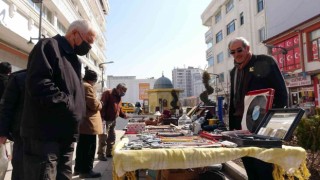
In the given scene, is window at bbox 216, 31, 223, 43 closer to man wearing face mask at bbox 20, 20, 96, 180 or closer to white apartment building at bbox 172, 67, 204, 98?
man wearing face mask at bbox 20, 20, 96, 180

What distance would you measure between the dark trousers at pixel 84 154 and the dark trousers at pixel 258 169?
11.3 ft

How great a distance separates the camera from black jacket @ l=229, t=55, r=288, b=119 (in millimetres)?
3129

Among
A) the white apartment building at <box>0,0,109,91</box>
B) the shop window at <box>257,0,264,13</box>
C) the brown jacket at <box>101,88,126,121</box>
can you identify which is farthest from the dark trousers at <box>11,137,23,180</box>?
the shop window at <box>257,0,264,13</box>

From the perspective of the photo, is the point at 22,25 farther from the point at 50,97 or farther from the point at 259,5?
the point at 259,5

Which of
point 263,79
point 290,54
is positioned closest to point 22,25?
point 263,79

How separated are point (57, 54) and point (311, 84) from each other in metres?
21.6

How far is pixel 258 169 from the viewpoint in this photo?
9.31 feet

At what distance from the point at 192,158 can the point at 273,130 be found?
31.9 inches

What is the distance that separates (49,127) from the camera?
2.56 metres

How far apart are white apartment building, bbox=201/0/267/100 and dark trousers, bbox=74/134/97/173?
25.7 metres

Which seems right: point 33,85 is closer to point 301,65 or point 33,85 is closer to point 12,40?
point 12,40

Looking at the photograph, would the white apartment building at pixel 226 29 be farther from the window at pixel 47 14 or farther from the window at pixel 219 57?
the window at pixel 47 14

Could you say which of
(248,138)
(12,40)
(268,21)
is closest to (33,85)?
(248,138)

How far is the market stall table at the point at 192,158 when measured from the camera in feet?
6.63
